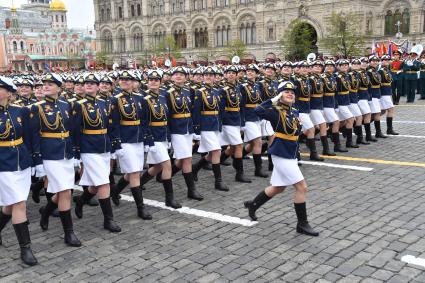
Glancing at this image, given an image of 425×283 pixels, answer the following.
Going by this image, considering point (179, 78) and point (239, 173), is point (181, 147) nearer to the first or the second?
point (179, 78)

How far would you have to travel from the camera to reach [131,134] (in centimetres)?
733

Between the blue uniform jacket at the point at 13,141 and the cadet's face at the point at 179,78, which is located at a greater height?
the cadet's face at the point at 179,78

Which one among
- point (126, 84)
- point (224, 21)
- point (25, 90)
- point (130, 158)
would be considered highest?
point (224, 21)

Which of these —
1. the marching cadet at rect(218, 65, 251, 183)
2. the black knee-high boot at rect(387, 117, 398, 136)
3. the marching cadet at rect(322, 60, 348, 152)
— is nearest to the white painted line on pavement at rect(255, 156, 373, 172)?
the marching cadet at rect(322, 60, 348, 152)

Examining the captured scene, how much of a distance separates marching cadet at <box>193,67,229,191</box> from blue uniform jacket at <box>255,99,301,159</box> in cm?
216

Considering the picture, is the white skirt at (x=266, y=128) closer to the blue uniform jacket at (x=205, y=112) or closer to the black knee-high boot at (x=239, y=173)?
the black knee-high boot at (x=239, y=173)

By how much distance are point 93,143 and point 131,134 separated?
30.1 inches

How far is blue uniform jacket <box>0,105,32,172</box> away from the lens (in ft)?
18.9

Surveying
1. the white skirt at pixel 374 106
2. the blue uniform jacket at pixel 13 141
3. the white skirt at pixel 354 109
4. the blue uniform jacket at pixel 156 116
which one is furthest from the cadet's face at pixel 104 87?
the white skirt at pixel 374 106

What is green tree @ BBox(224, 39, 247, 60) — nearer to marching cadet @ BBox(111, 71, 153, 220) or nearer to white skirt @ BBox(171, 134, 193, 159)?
white skirt @ BBox(171, 134, 193, 159)

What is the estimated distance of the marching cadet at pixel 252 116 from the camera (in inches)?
377

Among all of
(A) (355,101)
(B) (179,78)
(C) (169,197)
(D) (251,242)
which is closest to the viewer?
(D) (251,242)

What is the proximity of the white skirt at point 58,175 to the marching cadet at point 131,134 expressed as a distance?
1052 millimetres

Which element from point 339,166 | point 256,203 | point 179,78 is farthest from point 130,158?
point 339,166
